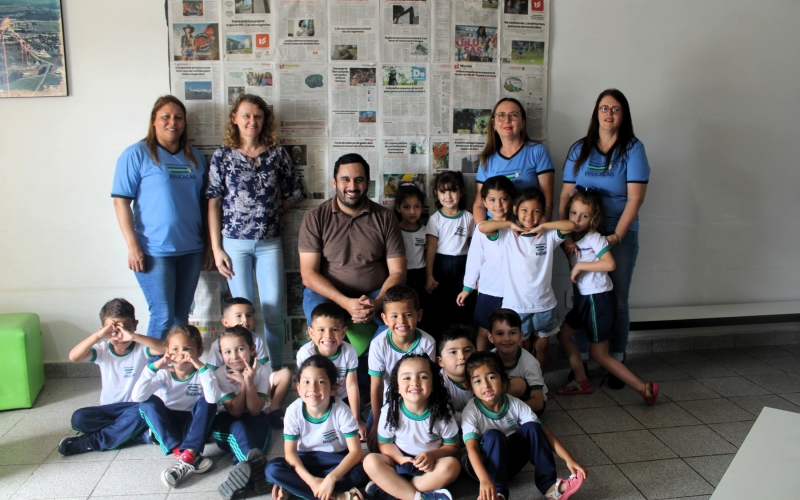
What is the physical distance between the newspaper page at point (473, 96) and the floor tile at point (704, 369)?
1.95 metres

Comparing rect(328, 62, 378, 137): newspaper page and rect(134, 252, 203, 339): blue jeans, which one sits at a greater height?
rect(328, 62, 378, 137): newspaper page

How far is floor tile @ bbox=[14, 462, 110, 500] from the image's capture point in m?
2.37

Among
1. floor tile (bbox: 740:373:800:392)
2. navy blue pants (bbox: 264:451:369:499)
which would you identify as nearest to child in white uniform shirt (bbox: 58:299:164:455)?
navy blue pants (bbox: 264:451:369:499)

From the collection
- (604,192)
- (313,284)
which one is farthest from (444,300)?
(604,192)

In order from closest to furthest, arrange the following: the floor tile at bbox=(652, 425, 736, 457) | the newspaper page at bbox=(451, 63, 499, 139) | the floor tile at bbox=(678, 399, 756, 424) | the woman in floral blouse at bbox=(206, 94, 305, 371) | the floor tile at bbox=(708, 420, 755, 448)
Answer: the floor tile at bbox=(652, 425, 736, 457) → the floor tile at bbox=(708, 420, 755, 448) → the floor tile at bbox=(678, 399, 756, 424) → the woman in floral blouse at bbox=(206, 94, 305, 371) → the newspaper page at bbox=(451, 63, 499, 139)

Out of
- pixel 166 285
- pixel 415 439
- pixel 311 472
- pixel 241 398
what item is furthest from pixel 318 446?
pixel 166 285

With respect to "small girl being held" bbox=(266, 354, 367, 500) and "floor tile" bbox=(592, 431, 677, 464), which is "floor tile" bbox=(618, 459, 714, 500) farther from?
"small girl being held" bbox=(266, 354, 367, 500)

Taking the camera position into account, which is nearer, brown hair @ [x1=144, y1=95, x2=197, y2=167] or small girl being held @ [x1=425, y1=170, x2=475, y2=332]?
brown hair @ [x1=144, y1=95, x2=197, y2=167]

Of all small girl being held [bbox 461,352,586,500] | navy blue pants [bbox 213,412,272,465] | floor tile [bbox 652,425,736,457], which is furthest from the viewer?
floor tile [bbox 652,425,736,457]

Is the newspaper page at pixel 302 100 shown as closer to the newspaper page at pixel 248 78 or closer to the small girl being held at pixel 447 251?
the newspaper page at pixel 248 78

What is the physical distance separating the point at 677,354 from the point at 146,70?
12.4 ft

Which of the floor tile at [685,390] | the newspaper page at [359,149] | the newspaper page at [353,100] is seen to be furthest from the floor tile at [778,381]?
the newspaper page at [353,100]

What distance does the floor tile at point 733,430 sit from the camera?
280 centimetres

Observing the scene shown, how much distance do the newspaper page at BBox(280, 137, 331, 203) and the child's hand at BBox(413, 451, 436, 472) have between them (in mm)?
1808
